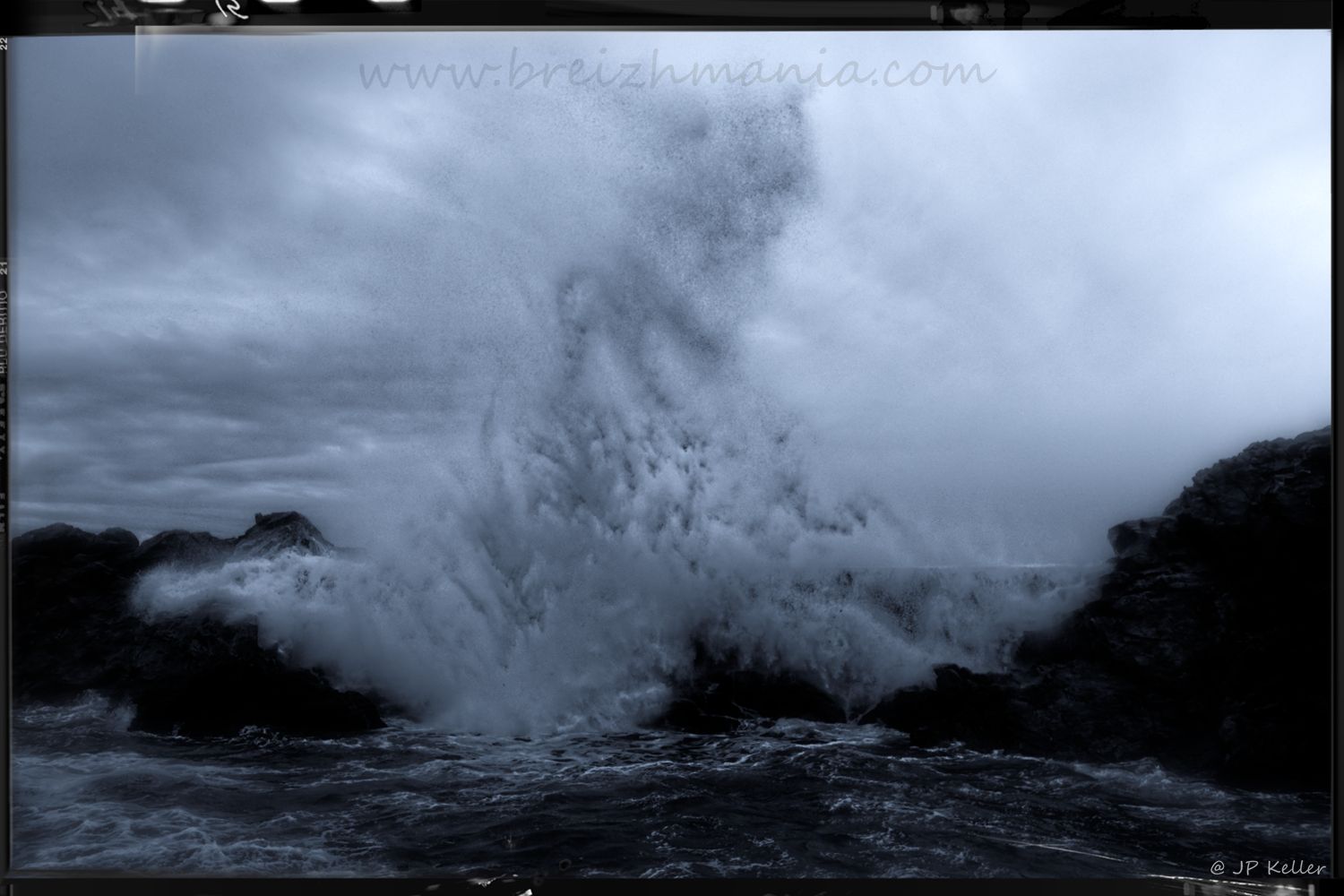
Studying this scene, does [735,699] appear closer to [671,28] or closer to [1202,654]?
[1202,654]

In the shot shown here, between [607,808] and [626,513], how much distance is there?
1.40 m

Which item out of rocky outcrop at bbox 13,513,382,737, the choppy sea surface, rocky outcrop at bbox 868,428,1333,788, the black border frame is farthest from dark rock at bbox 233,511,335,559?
rocky outcrop at bbox 868,428,1333,788

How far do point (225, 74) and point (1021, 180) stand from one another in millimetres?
3856

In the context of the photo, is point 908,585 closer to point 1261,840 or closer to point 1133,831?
point 1133,831

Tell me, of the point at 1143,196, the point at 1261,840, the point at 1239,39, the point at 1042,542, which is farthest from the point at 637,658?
the point at 1239,39

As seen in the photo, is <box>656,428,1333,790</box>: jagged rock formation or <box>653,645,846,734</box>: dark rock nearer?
<box>656,428,1333,790</box>: jagged rock formation

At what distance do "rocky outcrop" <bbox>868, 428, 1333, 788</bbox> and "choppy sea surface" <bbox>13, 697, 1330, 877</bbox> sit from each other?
15 cm

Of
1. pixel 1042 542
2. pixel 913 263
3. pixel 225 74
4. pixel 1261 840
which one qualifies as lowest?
pixel 1261 840

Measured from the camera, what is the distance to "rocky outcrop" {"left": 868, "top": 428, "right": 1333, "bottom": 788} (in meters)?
3.31

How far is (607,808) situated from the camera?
3365 mm

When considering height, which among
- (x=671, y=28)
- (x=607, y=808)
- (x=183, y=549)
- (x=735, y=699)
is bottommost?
(x=607, y=808)

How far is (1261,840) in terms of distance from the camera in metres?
3.31

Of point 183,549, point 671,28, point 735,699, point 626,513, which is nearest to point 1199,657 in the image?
point 735,699

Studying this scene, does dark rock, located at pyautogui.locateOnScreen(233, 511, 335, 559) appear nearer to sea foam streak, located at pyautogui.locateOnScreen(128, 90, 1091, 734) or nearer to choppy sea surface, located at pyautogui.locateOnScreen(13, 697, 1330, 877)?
sea foam streak, located at pyautogui.locateOnScreen(128, 90, 1091, 734)
